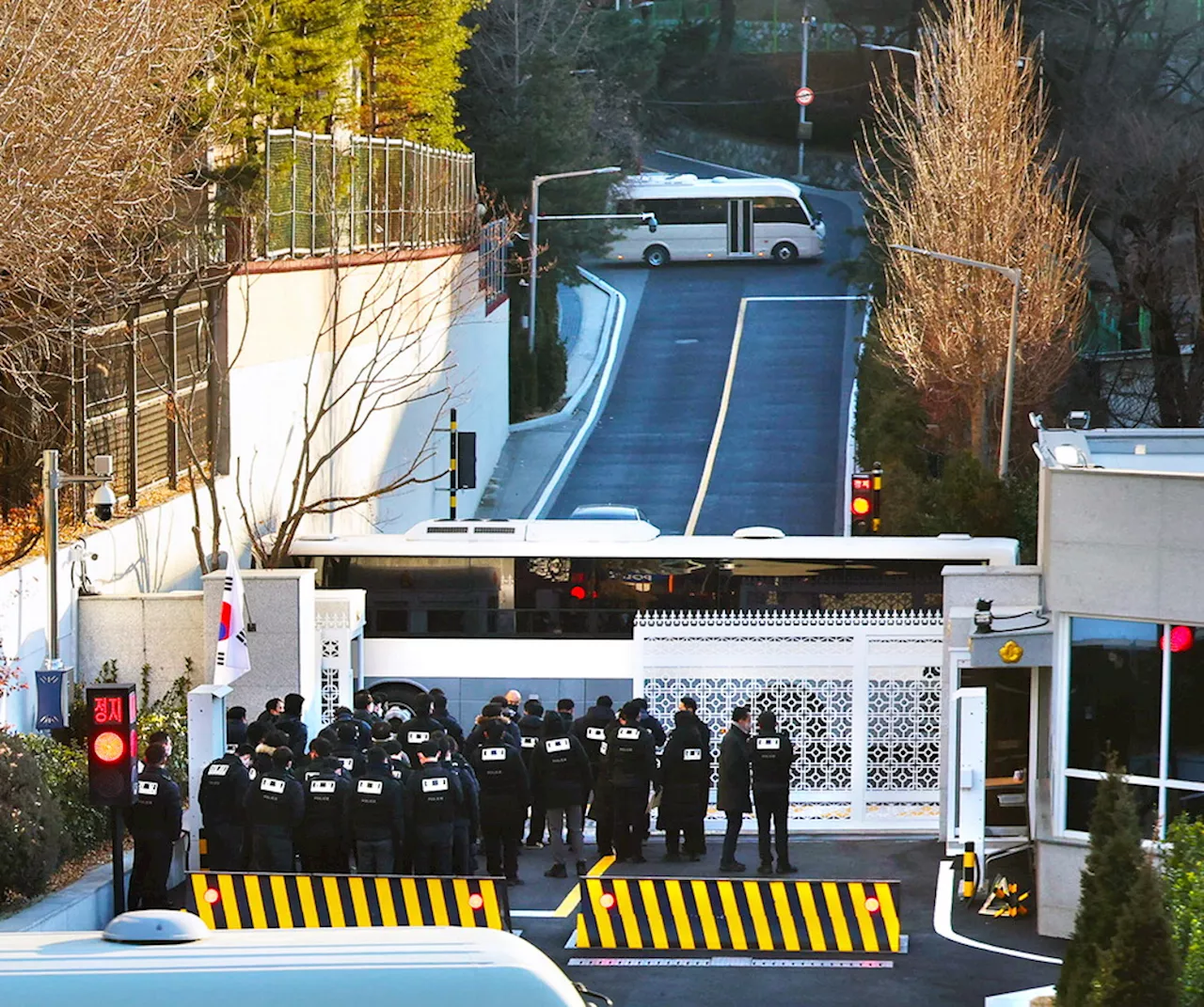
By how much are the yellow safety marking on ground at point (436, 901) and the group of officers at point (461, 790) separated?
1.79m

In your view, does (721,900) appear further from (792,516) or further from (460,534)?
(792,516)

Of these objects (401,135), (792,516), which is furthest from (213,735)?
(401,135)

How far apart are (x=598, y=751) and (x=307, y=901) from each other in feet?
16.5

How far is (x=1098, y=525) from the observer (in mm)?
16375

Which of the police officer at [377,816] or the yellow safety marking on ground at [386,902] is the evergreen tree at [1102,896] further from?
the police officer at [377,816]

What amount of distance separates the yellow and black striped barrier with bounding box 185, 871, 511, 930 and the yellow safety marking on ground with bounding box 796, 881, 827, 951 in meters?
2.24

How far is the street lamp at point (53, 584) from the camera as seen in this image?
756 inches

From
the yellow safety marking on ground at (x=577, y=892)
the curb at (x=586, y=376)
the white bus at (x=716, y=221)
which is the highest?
the white bus at (x=716, y=221)

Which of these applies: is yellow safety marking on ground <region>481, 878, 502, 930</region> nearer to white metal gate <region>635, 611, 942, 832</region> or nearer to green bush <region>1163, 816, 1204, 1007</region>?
green bush <region>1163, 816, 1204, 1007</region>

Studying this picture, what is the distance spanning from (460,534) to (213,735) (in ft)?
31.5

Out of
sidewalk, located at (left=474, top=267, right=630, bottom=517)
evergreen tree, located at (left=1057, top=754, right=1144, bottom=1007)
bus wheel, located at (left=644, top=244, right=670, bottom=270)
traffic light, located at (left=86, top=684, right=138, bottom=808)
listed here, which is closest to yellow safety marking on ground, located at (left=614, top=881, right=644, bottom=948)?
traffic light, located at (left=86, top=684, right=138, bottom=808)

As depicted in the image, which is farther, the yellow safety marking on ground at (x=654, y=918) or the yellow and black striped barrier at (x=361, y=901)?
the yellow safety marking on ground at (x=654, y=918)

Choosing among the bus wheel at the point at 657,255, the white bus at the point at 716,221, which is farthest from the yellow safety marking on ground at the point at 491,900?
the bus wheel at the point at 657,255

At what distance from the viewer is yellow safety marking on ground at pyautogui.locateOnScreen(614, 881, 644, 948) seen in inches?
609
